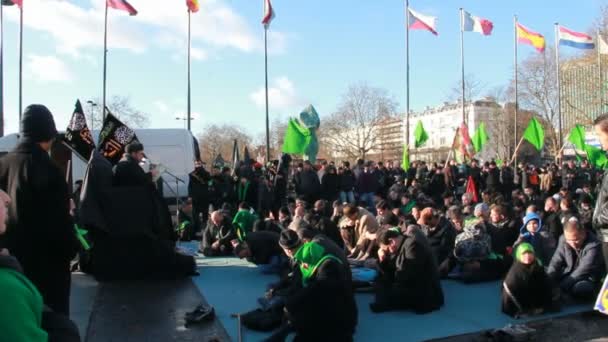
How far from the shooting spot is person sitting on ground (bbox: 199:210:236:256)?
10953mm

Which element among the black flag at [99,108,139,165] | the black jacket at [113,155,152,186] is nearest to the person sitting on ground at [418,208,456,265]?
the black jacket at [113,155,152,186]

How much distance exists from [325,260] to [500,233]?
4899 millimetres

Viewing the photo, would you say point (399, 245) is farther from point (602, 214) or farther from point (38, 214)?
point (38, 214)

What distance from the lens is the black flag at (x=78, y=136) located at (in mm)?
10055

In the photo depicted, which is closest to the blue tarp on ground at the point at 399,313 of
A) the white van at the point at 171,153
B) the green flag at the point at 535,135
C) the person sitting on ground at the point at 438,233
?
the person sitting on ground at the point at 438,233

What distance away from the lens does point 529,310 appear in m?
6.64

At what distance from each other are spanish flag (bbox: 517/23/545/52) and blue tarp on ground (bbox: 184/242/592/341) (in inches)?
956

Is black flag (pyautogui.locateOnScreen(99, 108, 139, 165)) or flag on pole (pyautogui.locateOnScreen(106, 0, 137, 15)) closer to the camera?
Answer: black flag (pyautogui.locateOnScreen(99, 108, 139, 165))

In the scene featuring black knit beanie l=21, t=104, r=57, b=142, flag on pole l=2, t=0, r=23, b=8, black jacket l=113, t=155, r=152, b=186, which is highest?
flag on pole l=2, t=0, r=23, b=8

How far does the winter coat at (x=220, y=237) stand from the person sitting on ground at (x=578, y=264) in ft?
19.3

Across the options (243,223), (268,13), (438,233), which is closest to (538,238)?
(438,233)

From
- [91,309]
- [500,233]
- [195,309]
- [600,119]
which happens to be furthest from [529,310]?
[91,309]

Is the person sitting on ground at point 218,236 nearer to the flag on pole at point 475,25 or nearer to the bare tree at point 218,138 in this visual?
the flag on pole at point 475,25

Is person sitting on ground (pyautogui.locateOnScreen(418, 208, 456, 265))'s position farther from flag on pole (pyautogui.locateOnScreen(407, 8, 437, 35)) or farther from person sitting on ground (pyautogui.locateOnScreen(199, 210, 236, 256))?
flag on pole (pyautogui.locateOnScreen(407, 8, 437, 35))
